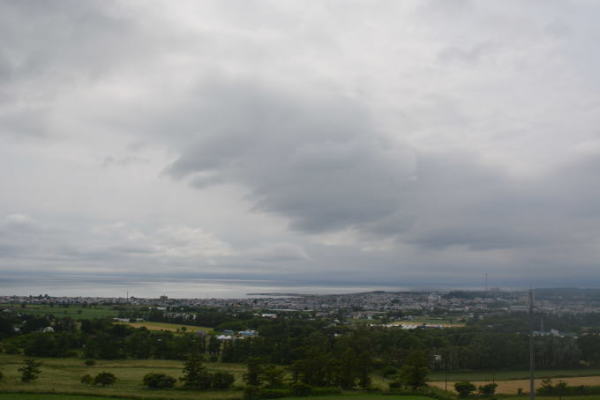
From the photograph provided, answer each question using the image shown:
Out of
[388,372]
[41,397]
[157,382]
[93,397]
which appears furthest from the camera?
[388,372]

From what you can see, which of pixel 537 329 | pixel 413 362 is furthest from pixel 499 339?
pixel 413 362

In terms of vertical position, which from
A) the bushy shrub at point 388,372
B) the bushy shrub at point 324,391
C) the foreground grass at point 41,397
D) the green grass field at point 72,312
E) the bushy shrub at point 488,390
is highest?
the foreground grass at point 41,397

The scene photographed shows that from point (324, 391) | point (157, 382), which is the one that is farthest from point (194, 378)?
point (324, 391)

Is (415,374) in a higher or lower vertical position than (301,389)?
higher

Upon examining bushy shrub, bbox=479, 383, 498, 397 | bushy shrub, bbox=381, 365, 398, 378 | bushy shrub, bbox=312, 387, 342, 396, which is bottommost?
bushy shrub, bbox=381, 365, 398, 378

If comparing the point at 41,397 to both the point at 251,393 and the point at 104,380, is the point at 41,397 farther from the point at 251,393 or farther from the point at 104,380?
the point at 251,393

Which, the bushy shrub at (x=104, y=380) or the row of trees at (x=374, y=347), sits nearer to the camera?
the bushy shrub at (x=104, y=380)

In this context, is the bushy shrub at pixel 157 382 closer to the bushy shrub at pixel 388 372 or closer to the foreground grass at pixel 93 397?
the foreground grass at pixel 93 397

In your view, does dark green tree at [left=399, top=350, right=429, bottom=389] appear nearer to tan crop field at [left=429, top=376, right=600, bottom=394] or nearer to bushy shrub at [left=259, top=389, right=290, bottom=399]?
tan crop field at [left=429, top=376, right=600, bottom=394]

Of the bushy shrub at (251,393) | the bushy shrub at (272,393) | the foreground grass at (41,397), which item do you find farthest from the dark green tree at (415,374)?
the foreground grass at (41,397)

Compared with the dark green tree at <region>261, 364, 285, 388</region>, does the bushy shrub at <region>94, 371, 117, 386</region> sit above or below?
below

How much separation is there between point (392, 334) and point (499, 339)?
868cm

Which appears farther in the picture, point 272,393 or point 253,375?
point 253,375

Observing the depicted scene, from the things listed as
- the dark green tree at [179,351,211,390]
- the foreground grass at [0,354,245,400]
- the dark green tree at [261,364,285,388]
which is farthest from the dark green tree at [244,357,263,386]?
the dark green tree at [179,351,211,390]
